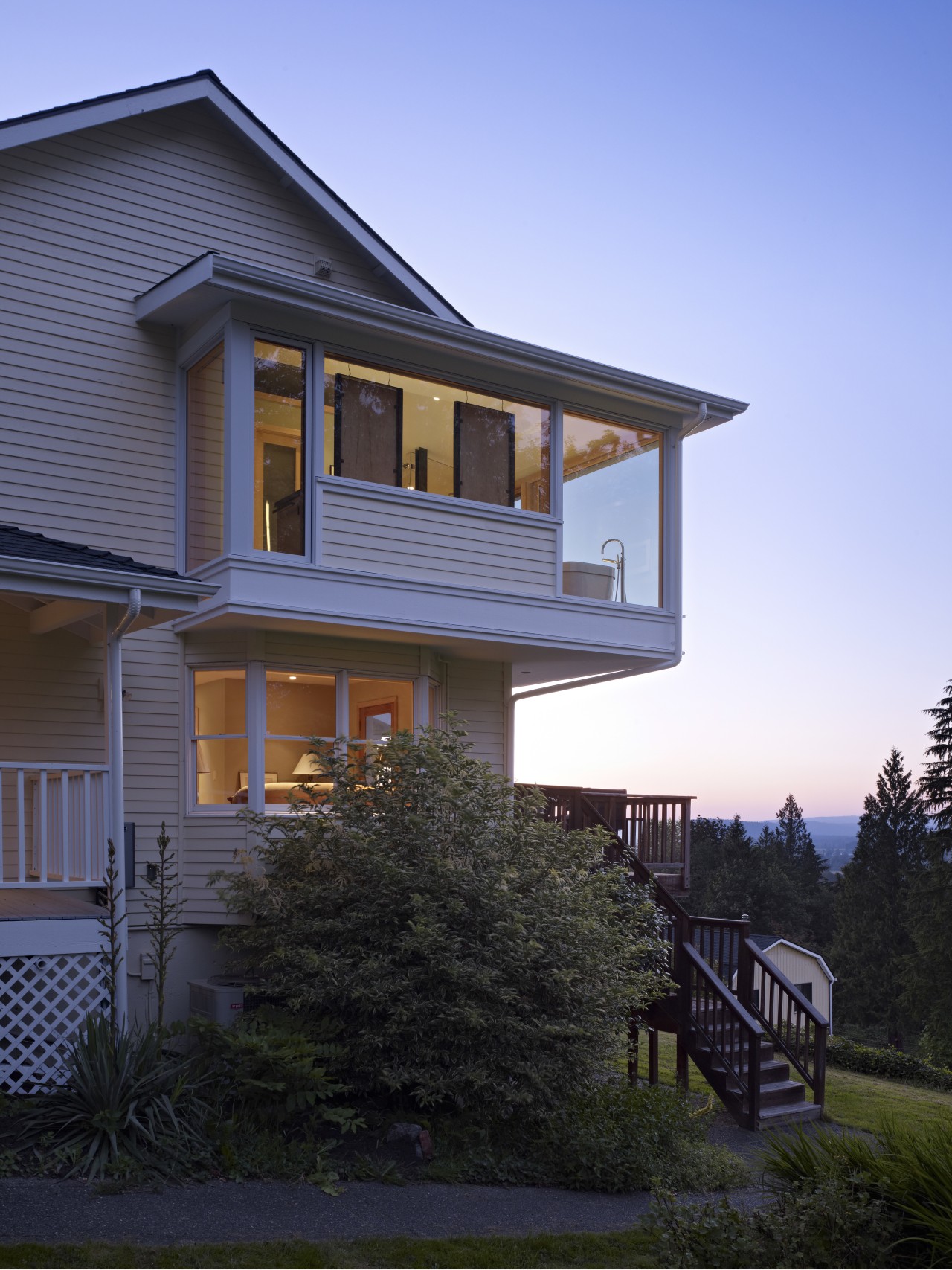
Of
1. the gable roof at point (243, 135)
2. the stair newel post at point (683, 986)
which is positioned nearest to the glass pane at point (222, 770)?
the stair newel post at point (683, 986)

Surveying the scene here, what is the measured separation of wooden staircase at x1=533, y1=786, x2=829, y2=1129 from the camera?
11.2m

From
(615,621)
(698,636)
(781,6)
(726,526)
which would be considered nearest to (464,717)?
(615,621)

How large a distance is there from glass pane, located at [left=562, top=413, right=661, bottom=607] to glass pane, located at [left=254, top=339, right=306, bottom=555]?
329 cm

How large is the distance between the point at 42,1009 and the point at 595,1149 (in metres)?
4.74

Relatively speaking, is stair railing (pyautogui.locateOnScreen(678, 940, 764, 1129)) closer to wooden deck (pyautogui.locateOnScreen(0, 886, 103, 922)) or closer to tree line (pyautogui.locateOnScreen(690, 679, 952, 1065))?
wooden deck (pyautogui.locateOnScreen(0, 886, 103, 922))

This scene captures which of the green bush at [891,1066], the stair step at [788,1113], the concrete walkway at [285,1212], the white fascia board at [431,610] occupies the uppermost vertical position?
the white fascia board at [431,610]

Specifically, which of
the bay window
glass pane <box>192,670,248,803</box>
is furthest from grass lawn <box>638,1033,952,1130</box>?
glass pane <box>192,670,248,803</box>

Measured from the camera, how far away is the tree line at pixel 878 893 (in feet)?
132

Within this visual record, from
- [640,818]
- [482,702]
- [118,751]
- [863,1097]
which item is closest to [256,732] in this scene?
[118,751]

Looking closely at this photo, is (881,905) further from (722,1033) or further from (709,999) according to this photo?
(722,1033)

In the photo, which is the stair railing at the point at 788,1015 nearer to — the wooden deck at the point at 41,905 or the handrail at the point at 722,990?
the handrail at the point at 722,990

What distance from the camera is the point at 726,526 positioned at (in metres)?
25.5

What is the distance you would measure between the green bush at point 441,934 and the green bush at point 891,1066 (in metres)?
10.9

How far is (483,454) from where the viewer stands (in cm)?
1196
